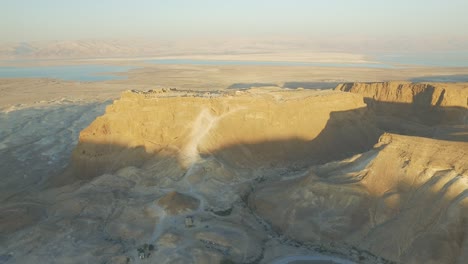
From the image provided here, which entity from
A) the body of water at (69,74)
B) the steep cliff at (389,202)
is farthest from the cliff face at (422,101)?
the body of water at (69,74)

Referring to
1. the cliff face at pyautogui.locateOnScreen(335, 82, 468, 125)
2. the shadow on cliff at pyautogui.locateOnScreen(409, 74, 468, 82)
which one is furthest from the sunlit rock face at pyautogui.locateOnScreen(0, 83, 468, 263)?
the shadow on cliff at pyautogui.locateOnScreen(409, 74, 468, 82)

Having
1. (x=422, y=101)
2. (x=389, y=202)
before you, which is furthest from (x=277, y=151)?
(x=422, y=101)

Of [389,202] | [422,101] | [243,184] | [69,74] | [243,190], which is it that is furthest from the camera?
[69,74]

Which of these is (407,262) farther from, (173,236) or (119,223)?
(119,223)

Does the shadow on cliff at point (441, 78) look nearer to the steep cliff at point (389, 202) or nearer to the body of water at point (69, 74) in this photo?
the body of water at point (69, 74)

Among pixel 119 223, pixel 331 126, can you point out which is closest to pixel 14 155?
pixel 119 223

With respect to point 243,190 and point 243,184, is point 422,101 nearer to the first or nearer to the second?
point 243,184
